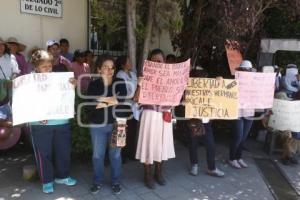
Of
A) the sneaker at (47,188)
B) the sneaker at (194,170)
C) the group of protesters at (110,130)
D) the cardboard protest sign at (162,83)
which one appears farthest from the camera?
the sneaker at (194,170)

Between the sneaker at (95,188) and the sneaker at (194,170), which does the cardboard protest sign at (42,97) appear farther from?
the sneaker at (194,170)

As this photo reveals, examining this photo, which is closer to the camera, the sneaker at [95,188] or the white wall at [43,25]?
the sneaker at [95,188]

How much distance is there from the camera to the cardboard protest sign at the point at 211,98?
511cm

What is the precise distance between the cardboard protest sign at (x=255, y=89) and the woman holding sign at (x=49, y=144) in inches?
101

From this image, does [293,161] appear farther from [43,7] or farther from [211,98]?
[43,7]

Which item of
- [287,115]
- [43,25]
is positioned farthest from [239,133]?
[43,25]

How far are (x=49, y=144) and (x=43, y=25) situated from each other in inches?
144

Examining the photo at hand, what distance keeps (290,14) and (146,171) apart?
4.31 m

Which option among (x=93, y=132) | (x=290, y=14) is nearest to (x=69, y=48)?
(x=93, y=132)

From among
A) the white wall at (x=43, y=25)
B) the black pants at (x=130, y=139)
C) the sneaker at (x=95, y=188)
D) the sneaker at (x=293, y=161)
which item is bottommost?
the sneaker at (x=293, y=161)

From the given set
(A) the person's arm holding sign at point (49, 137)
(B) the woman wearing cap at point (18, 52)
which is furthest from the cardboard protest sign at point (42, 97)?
(B) the woman wearing cap at point (18, 52)

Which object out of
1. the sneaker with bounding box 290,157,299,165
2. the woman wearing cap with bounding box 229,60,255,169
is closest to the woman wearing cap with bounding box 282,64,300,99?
the sneaker with bounding box 290,157,299,165

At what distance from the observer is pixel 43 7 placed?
23.7 feet

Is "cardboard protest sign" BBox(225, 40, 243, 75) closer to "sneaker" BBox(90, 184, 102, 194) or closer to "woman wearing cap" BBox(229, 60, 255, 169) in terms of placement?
"woman wearing cap" BBox(229, 60, 255, 169)
